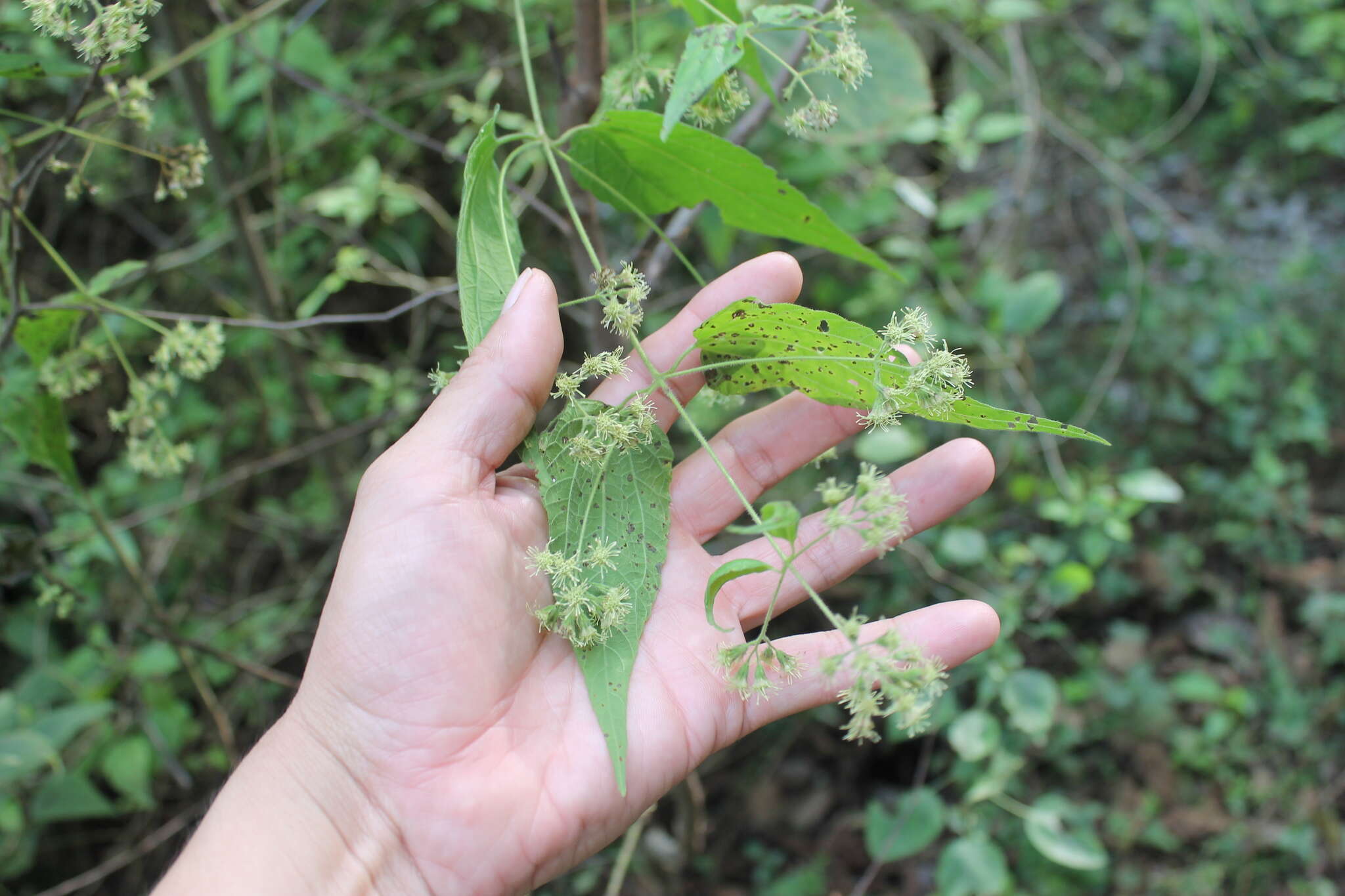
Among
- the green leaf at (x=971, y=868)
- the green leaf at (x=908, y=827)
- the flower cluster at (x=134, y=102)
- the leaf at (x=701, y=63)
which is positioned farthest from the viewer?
the green leaf at (x=908, y=827)

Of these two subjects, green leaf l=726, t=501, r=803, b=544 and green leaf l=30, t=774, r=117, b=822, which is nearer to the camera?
green leaf l=726, t=501, r=803, b=544

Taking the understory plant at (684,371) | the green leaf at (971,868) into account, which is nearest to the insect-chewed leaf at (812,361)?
the understory plant at (684,371)

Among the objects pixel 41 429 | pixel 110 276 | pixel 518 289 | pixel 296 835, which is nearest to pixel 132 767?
pixel 41 429

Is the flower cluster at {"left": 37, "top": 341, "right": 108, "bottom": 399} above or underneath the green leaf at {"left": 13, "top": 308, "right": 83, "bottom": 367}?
underneath

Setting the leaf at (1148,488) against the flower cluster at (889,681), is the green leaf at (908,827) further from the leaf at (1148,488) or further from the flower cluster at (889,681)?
the flower cluster at (889,681)

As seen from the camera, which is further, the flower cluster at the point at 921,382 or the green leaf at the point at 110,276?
the green leaf at the point at 110,276

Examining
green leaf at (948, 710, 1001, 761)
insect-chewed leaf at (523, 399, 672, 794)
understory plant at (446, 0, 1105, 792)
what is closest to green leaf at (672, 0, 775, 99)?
understory plant at (446, 0, 1105, 792)

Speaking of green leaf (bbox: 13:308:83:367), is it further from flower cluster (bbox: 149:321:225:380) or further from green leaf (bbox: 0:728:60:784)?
green leaf (bbox: 0:728:60:784)
